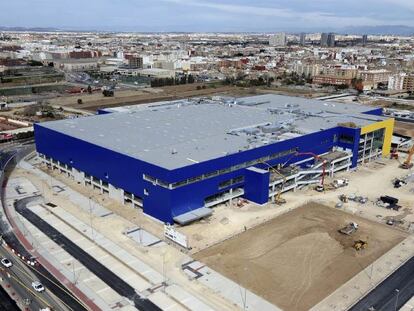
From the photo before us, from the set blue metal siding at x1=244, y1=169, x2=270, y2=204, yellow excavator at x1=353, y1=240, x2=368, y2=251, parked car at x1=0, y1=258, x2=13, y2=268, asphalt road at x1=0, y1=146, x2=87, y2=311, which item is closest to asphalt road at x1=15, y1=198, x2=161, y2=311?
asphalt road at x1=0, y1=146, x2=87, y2=311

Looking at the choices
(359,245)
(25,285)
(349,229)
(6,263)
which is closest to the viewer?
(25,285)

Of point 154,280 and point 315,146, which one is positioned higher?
point 315,146

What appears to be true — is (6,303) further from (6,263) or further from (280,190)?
(280,190)

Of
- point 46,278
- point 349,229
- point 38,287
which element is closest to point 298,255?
point 349,229

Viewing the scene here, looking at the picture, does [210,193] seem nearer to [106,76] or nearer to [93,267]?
[93,267]

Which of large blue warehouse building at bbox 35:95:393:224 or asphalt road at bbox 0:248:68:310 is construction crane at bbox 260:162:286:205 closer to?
large blue warehouse building at bbox 35:95:393:224

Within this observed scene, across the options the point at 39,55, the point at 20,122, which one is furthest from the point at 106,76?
the point at 20,122
